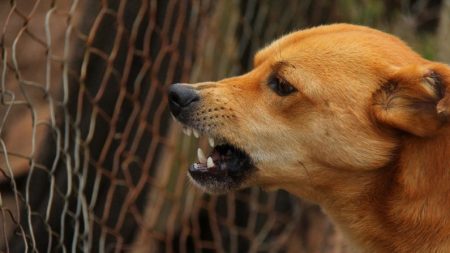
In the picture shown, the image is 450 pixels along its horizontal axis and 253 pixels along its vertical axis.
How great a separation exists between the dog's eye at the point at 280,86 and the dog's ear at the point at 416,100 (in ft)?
1.15

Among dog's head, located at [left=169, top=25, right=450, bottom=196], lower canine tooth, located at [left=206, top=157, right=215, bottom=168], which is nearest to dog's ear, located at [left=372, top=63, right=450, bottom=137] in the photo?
dog's head, located at [left=169, top=25, right=450, bottom=196]

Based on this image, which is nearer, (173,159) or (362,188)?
(362,188)

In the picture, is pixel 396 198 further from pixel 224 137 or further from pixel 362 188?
pixel 224 137

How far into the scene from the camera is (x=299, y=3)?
6344mm

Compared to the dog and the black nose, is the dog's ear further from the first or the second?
the black nose

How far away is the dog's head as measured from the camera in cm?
349

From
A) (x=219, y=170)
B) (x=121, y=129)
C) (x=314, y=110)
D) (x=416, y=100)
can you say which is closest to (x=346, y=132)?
(x=314, y=110)

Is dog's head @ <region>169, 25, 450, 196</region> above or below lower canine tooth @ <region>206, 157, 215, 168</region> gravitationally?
above

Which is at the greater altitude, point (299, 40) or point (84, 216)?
point (299, 40)

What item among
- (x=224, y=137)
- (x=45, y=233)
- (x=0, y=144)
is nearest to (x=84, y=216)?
(x=45, y=233)

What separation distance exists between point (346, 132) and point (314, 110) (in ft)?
0.52

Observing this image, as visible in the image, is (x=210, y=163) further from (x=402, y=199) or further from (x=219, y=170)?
(x=402, y=199)

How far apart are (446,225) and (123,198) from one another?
2023mm

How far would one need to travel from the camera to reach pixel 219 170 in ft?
12.4
